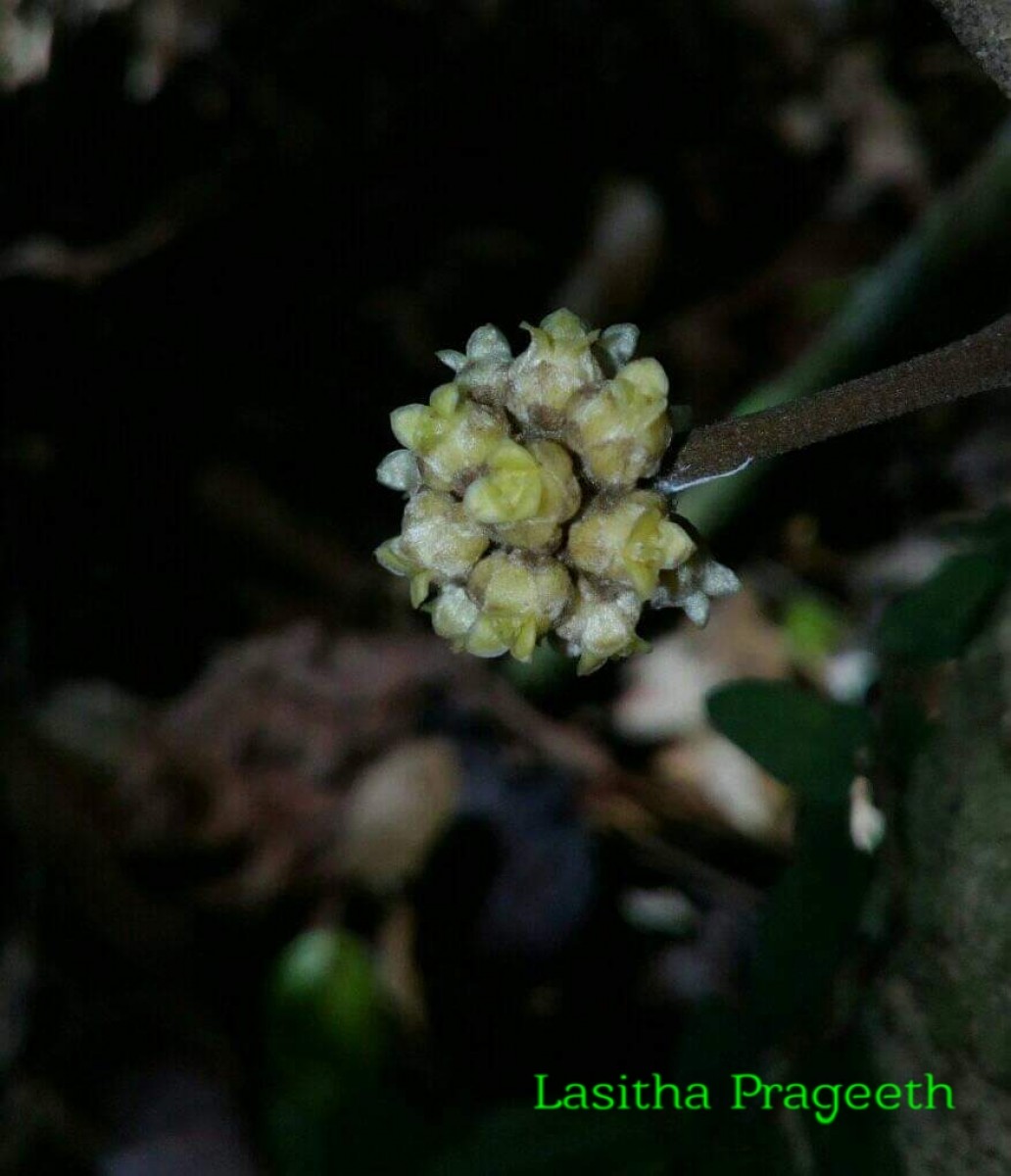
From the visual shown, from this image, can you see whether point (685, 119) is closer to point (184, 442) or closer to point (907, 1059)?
point (184, 442)

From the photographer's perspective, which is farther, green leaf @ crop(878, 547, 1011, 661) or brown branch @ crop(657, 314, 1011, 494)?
green leaf @ crop(878, 547, 1011, 661)

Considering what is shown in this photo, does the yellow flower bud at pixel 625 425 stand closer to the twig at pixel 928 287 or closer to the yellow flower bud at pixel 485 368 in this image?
the yellow flower bud at pixel 485 368

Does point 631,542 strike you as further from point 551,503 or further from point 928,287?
point 928,287

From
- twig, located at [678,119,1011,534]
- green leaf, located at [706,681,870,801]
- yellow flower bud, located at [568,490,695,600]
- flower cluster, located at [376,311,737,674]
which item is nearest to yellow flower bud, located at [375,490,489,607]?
flower cluster, located at [376,311,737,674]

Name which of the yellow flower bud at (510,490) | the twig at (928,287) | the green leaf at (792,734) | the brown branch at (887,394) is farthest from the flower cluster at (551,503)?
the twig at (928,287)

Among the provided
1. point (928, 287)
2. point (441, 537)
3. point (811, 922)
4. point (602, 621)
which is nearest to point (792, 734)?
point (811, 922)

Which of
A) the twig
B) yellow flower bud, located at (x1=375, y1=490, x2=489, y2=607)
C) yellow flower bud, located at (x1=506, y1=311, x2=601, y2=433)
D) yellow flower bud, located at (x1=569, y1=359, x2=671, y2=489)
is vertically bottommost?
yellow flower bud, located at (x1=375, y1=490, x2=489, y2=607)

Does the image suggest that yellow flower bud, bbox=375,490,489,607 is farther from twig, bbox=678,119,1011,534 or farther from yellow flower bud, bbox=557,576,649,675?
twig, bbox=678,119,1011,534
